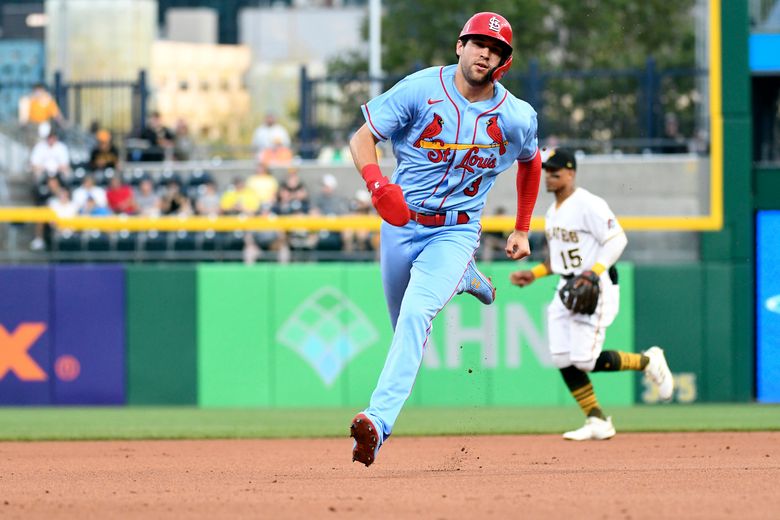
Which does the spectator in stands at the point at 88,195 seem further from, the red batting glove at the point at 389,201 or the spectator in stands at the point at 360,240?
the red batting glove at the point at 389,201

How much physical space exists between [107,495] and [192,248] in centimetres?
784

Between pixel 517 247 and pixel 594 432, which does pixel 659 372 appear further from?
pixel 517 247

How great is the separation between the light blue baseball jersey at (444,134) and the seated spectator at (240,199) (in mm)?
7870

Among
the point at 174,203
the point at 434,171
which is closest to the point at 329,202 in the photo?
the point at 174,203

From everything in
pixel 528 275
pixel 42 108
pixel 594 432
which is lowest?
pixel 594 432

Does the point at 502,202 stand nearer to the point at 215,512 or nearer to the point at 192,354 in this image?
the point at 192,354

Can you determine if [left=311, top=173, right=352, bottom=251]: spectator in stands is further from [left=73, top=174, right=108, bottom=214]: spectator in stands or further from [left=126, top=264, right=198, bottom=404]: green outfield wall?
[left=73, top=174, right=108, bottom=214]: spectator in stands

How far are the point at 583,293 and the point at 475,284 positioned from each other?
2.18m

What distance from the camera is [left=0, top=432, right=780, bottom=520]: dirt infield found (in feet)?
19.1

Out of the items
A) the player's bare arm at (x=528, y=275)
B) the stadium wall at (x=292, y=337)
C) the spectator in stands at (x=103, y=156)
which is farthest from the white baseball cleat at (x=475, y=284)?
the spectator in stands at (x=103, y=156)

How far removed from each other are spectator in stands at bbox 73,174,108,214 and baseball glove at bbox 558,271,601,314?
25.9ft

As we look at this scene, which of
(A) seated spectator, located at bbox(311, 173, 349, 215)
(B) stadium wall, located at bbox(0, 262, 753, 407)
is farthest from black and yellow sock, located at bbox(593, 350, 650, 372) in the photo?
(A) seated spectator, located at bbox(311, 173, 349, 215)

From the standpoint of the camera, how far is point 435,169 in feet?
23.5

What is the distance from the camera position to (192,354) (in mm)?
13898
